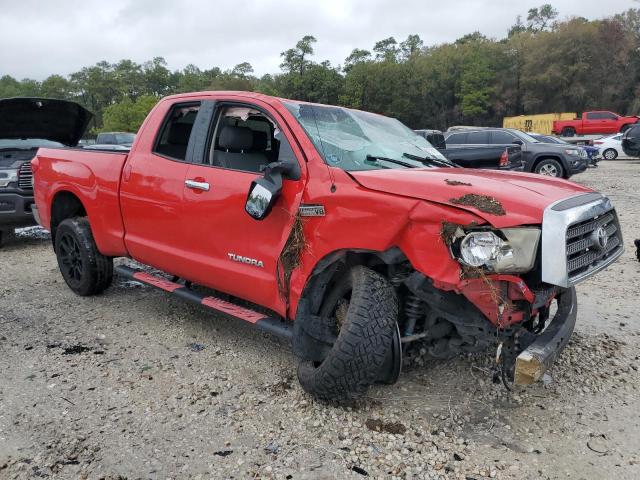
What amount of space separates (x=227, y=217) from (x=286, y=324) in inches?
32.4

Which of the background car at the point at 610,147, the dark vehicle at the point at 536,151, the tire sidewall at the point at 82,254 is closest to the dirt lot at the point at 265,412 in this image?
the tire sidewall at the point at 82,254

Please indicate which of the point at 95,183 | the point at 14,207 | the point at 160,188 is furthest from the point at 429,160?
the point at 14,207

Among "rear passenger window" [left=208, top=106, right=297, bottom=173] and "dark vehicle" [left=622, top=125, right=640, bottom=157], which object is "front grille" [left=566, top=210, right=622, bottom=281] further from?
"dark vehicle" [left=622, top=125, right=640, bottom=157]

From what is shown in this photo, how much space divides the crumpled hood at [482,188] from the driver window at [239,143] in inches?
41.2

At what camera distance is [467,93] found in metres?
63.6

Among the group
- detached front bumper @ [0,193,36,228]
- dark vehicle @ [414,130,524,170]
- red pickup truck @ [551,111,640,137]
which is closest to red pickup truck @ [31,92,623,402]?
detached front bumper @ [0,193,36,228]

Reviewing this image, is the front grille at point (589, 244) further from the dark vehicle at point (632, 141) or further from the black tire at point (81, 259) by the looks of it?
the dark vehicle at point (632, 141)

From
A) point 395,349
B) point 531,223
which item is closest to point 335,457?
point 395,349

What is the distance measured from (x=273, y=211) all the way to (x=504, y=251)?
4.73 feet

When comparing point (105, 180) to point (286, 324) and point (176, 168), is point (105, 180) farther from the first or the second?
point (286, 324)

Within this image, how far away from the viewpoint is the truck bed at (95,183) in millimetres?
4543

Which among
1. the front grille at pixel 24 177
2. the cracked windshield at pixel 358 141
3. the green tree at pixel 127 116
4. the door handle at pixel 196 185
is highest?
the green tree at pixel 127 116

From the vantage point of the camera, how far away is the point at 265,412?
3086 mm

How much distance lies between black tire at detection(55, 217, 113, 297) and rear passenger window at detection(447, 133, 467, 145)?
1131 centimetres
